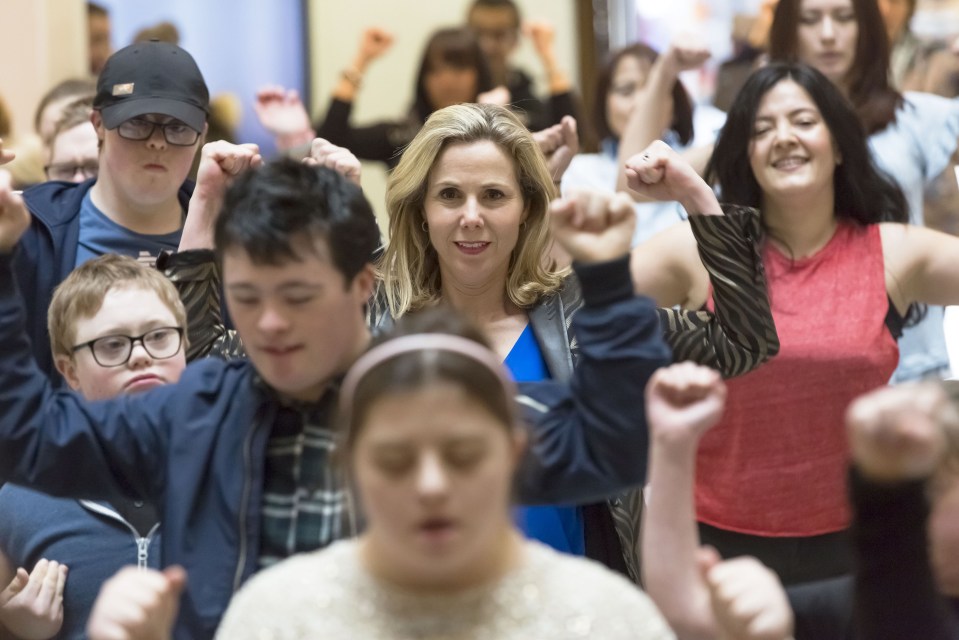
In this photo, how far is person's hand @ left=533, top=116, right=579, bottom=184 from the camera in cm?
315

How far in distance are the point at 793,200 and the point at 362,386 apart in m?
1.64

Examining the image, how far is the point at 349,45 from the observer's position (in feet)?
20.8

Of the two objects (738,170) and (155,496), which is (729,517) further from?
(155,496)

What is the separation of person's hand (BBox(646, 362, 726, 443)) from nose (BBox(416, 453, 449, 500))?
32 centimetres

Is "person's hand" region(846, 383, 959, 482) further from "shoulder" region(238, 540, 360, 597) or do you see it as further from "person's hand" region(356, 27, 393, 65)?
"person's hand" region(356, 27, 393, 65)

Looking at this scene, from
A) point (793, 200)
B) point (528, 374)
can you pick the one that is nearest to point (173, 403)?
point (528, 374)

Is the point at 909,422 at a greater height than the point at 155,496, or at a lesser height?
greater

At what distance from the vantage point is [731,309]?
95.4 inches

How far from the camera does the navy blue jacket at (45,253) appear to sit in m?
2.69

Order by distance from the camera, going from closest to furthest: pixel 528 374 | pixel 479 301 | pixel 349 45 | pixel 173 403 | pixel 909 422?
pixel 909 422, pixel 173 403, pixel 528 374, pixel 479 301, pixel 349 45

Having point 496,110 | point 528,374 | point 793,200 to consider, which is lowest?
point 528,374

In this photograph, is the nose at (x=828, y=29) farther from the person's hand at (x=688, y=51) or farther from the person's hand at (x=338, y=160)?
the person's hand at (x=338, y=160)

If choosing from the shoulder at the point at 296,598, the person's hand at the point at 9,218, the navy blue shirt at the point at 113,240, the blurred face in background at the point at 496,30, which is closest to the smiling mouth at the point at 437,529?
the shoulder at the point at 296,598

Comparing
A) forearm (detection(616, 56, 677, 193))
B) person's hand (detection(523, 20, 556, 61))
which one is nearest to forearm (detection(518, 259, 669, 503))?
forearm (detection(616, 56, 677, 193))
